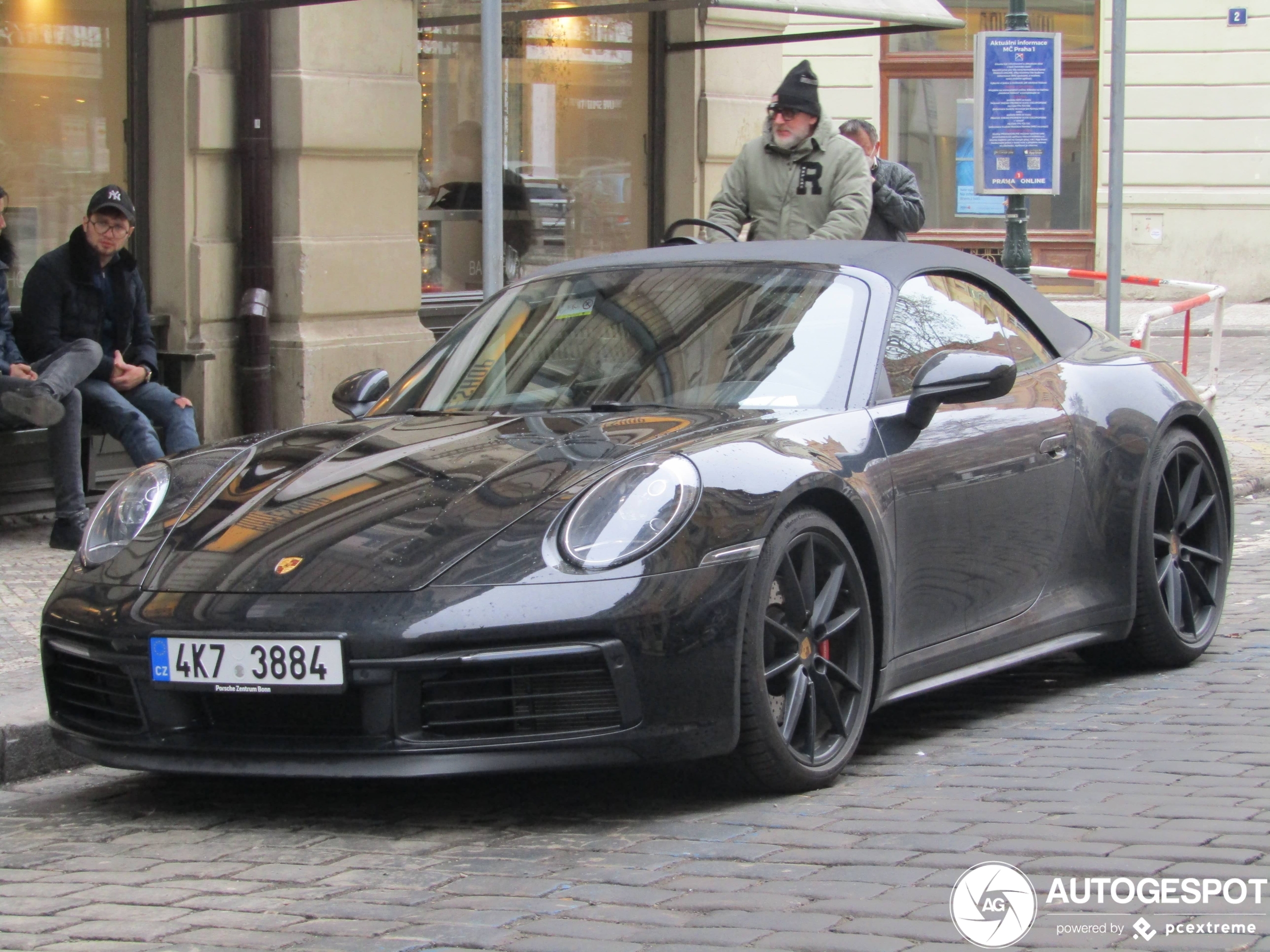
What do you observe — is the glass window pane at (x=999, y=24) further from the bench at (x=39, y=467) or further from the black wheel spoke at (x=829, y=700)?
the black wheel spoke at (x=829, y=700)

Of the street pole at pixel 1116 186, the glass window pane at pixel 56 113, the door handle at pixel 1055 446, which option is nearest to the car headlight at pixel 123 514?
the door handle at pixel 1055 446

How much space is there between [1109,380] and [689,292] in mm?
1480

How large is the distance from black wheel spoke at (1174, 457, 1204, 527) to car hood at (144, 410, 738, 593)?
2.09 m

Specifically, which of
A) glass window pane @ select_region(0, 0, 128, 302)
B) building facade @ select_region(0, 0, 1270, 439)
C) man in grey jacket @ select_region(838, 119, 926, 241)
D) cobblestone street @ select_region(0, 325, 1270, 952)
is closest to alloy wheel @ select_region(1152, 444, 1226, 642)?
cobblestone street @ select_region(0, 325, 1270, 952)

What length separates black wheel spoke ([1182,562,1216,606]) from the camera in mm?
6457

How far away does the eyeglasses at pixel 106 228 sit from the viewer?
346 inches

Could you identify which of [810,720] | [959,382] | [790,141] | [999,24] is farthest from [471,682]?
[999,24]

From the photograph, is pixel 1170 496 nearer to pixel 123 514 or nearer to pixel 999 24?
pixel 123 514

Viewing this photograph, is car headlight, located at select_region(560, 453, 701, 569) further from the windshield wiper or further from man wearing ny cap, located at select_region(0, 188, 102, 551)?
man wearing ny cap, located at select_region(0, 188, 102, 551)

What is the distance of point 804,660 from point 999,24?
22552 millimetres

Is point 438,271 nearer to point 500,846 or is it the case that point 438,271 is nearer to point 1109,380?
point 1109,380

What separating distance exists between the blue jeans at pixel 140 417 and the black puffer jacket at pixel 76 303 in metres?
0.15

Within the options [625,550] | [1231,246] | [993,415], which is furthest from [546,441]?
[1231,246]

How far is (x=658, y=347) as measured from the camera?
539cm
